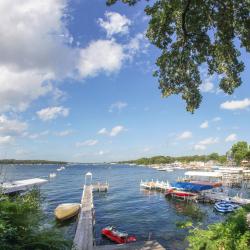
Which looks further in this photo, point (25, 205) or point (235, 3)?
point (235, 3)

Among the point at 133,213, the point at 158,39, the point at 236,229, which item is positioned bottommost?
the point at 133,213

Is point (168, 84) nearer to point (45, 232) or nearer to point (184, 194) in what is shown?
point (45, 232)

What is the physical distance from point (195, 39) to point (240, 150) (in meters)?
153

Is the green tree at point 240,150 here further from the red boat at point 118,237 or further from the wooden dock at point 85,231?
the red boat at point 118,237

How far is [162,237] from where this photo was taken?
120 ft

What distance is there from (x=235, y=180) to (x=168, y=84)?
98827 mm

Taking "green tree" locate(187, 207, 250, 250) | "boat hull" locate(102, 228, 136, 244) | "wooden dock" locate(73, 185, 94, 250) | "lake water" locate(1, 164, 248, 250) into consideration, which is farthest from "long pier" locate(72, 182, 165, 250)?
"green tree" locate(187, 207, 250, 250)

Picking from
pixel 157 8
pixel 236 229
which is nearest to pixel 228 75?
pixel 157 8

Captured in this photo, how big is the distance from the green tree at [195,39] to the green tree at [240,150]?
146483 mm

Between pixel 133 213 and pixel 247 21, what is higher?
pixel 247 21

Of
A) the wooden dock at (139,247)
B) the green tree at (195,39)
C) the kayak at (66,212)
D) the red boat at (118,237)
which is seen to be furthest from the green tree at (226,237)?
the kayak at (66,212)

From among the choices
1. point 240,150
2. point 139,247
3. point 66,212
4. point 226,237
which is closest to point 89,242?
point 139,247

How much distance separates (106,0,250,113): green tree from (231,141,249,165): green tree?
146 metres

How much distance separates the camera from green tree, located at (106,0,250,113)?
42.9 ft
